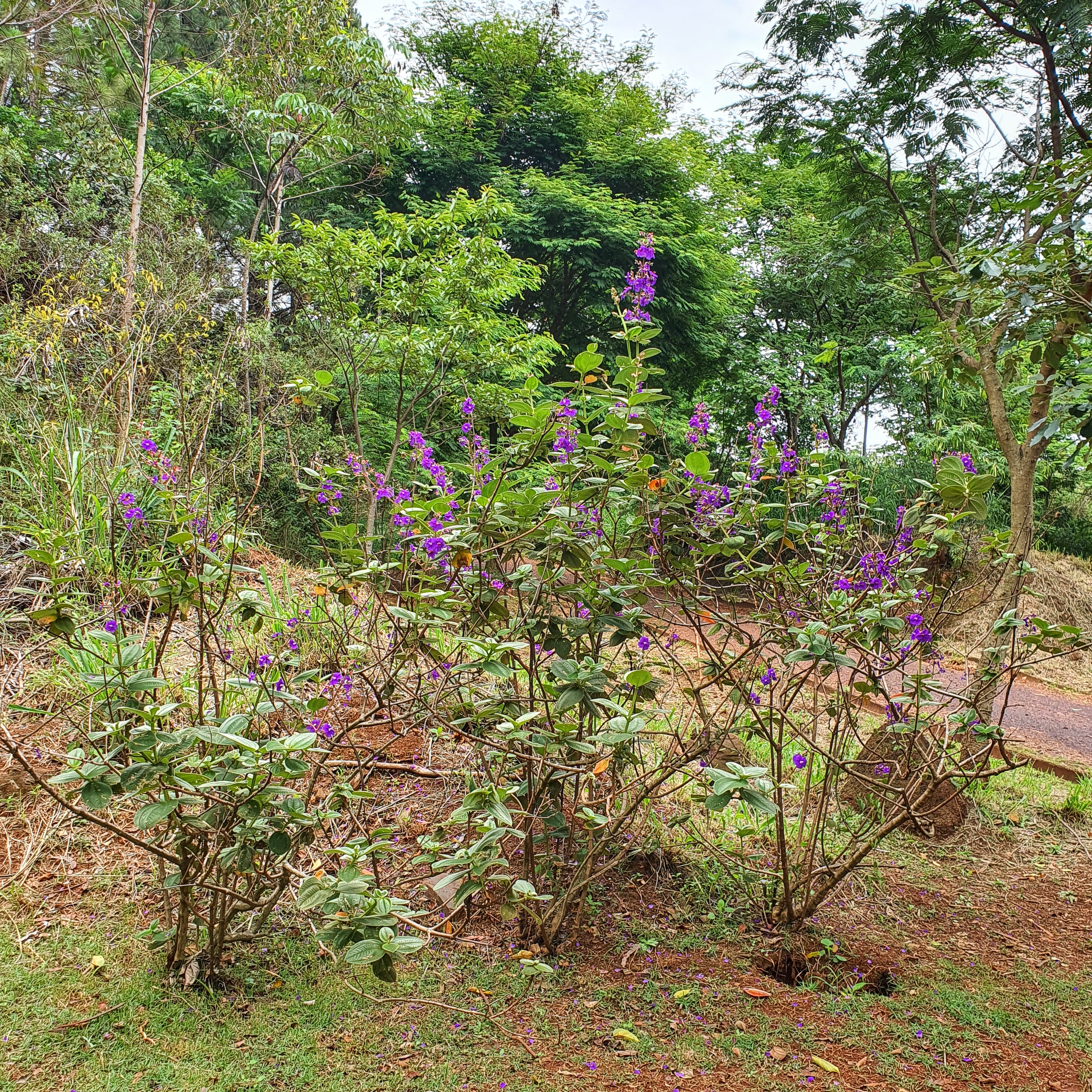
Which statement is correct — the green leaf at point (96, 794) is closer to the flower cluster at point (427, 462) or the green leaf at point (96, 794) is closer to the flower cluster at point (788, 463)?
the flower cluster at point (427, 462)

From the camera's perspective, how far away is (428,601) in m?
1.85

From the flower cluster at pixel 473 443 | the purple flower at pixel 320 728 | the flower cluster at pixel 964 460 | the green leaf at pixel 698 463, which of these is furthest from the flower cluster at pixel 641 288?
the purple flower at pixel 320 728

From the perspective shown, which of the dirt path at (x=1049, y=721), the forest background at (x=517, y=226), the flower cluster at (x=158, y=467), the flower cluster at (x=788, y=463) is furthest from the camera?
the dirt path at (x=1049, y=721)

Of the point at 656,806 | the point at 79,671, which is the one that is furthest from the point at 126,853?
the point at 656,806

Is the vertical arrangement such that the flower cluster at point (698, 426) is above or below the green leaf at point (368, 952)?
above

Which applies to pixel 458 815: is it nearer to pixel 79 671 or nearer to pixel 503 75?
pixel 79 671

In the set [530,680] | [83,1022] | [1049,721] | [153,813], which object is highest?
[530,680]

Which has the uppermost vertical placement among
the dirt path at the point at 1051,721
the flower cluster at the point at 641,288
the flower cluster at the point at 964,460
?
the flower cluster at the point at 641,288

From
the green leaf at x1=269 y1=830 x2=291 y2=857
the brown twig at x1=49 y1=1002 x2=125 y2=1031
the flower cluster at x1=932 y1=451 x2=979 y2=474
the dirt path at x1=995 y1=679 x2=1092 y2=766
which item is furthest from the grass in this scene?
the dirt path at x1=995 y1=679 x2=1092 y2=766

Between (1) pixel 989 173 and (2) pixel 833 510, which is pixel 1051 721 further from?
(2) pixel 833 510

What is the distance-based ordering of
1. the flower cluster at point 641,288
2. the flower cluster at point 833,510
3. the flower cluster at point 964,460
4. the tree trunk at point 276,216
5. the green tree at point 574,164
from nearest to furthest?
the flower cluster at point 964,460, the flower cluster at point 641,288, the flower cluster at point 833,510, the tree trunk at point 276,216, the green tree at point 574,164

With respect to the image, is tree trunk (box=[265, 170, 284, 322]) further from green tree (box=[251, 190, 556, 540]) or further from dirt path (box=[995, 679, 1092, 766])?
dirt path (box=[995, 679, 1092, 766])

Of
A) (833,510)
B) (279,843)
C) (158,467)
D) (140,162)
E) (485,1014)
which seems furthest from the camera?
(140,162)

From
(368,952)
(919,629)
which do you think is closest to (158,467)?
(368,952)
